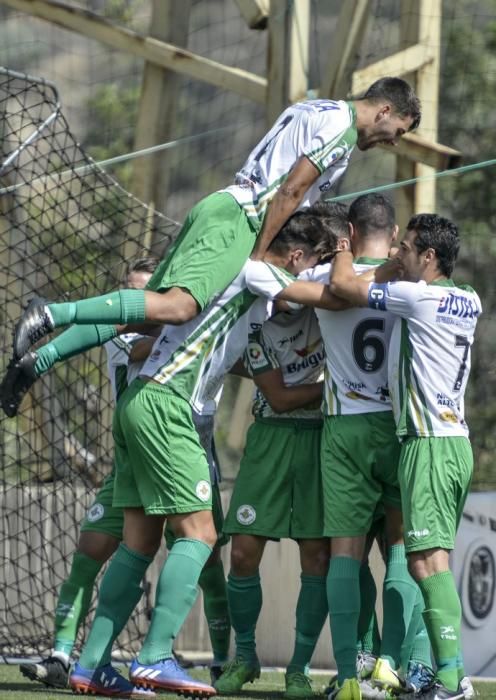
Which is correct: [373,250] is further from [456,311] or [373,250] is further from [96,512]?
[96,512]

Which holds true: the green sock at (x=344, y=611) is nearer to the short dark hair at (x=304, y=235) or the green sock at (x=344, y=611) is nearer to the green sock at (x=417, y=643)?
the green sock at (x=417, y=643)

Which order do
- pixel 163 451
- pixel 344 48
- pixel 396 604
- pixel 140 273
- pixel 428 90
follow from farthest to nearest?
1. pixel 428 90
2. pixel 344 48
3. pixel 140 273
4. pixel 396 604
5. pixel 163 451

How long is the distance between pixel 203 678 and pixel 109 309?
88.0 inches

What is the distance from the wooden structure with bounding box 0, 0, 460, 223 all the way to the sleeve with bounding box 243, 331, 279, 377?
255 cm

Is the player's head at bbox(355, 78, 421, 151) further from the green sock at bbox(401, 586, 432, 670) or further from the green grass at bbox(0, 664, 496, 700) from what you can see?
the green grass at bbox(0, 664, 496, 700)

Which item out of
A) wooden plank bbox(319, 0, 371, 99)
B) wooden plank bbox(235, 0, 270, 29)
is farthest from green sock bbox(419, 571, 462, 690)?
wooden plank bbox(235, 0, 270, 29)

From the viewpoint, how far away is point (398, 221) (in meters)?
8.80

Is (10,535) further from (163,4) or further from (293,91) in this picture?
(163,4)

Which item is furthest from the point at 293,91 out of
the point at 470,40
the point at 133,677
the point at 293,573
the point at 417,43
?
the point at 470,40

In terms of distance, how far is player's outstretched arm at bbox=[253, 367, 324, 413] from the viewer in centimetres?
581

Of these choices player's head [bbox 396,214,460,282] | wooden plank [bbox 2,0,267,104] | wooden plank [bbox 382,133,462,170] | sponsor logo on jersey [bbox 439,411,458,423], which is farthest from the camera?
wooden plank [bbox 2,0,267,104]

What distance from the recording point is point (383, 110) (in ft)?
18.3

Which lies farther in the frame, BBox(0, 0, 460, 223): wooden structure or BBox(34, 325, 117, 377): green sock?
BBox(0, 0, 460, 223): wooden structure

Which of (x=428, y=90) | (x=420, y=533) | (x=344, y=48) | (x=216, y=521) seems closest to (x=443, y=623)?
(x=420, y=533)
